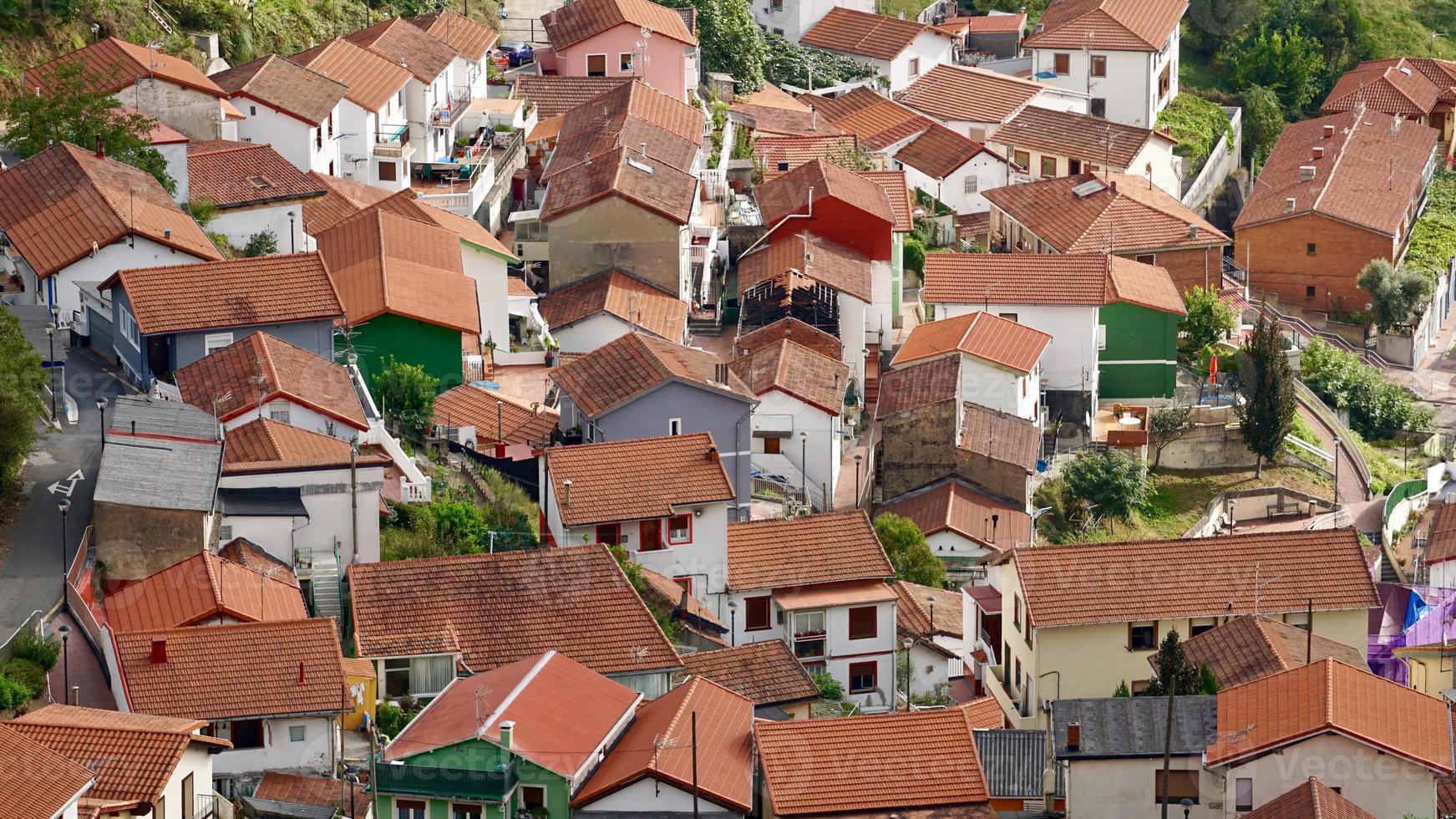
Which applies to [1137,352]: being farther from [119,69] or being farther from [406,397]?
[119,69]

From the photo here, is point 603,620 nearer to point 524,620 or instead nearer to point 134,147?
point 524,620

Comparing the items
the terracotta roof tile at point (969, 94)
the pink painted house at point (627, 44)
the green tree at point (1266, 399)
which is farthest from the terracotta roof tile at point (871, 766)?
the terracotta roof tile at point (969, 94)

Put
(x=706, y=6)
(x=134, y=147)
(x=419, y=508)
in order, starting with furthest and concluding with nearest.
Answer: (x=706, y=6) → (x=134, y=147) → (x=419, y=508)

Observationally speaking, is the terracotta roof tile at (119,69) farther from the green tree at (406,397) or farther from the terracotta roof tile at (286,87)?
the green tree at (406,397)

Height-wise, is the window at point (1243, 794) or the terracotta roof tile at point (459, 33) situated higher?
the terracotta roof tile at point (459, 33)

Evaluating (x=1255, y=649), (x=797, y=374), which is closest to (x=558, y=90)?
(x=797, y=374)

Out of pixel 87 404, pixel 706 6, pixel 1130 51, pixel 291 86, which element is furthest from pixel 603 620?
pixel 1130 51

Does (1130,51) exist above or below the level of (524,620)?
above

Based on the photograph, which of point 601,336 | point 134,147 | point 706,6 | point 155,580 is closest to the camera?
point 155,580
